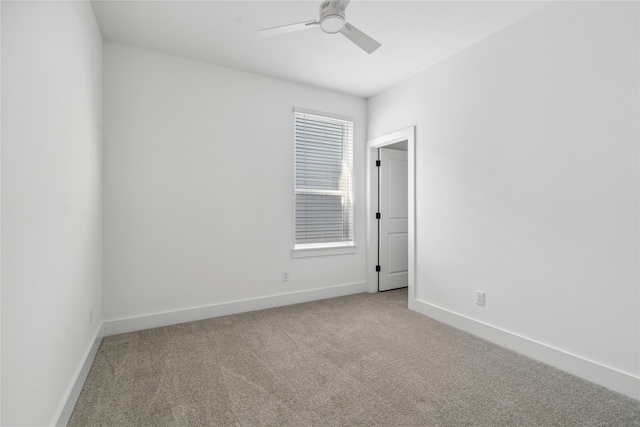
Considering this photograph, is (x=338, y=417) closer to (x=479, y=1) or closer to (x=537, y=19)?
(x=479, y=1)

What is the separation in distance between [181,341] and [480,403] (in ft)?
7.74

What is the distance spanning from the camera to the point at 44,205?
1460 millimetres

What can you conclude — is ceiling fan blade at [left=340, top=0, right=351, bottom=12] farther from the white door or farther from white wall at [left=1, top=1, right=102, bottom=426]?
the white door

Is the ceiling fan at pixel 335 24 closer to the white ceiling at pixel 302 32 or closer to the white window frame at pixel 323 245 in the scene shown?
the white ceiling at pixel 302 32

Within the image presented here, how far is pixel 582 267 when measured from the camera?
217cm

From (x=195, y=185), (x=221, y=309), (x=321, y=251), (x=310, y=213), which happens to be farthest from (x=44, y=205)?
(x=321, y=251)

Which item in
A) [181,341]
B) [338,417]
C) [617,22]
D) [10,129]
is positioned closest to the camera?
[10,129]

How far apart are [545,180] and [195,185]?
10.4 feet

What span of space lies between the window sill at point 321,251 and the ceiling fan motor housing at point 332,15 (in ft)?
8.26

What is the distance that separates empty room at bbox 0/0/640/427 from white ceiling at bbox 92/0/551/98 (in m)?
0.02

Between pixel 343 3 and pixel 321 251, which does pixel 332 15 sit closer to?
pixel 343 3

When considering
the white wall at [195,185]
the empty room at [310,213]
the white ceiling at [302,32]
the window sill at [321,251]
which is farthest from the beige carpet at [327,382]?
the white ceiling at [302,32]

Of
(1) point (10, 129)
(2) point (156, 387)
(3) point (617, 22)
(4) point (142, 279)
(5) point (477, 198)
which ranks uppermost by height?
(3) point (617, 22)

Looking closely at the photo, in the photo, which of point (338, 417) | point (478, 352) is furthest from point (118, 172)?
point (478, 352)
